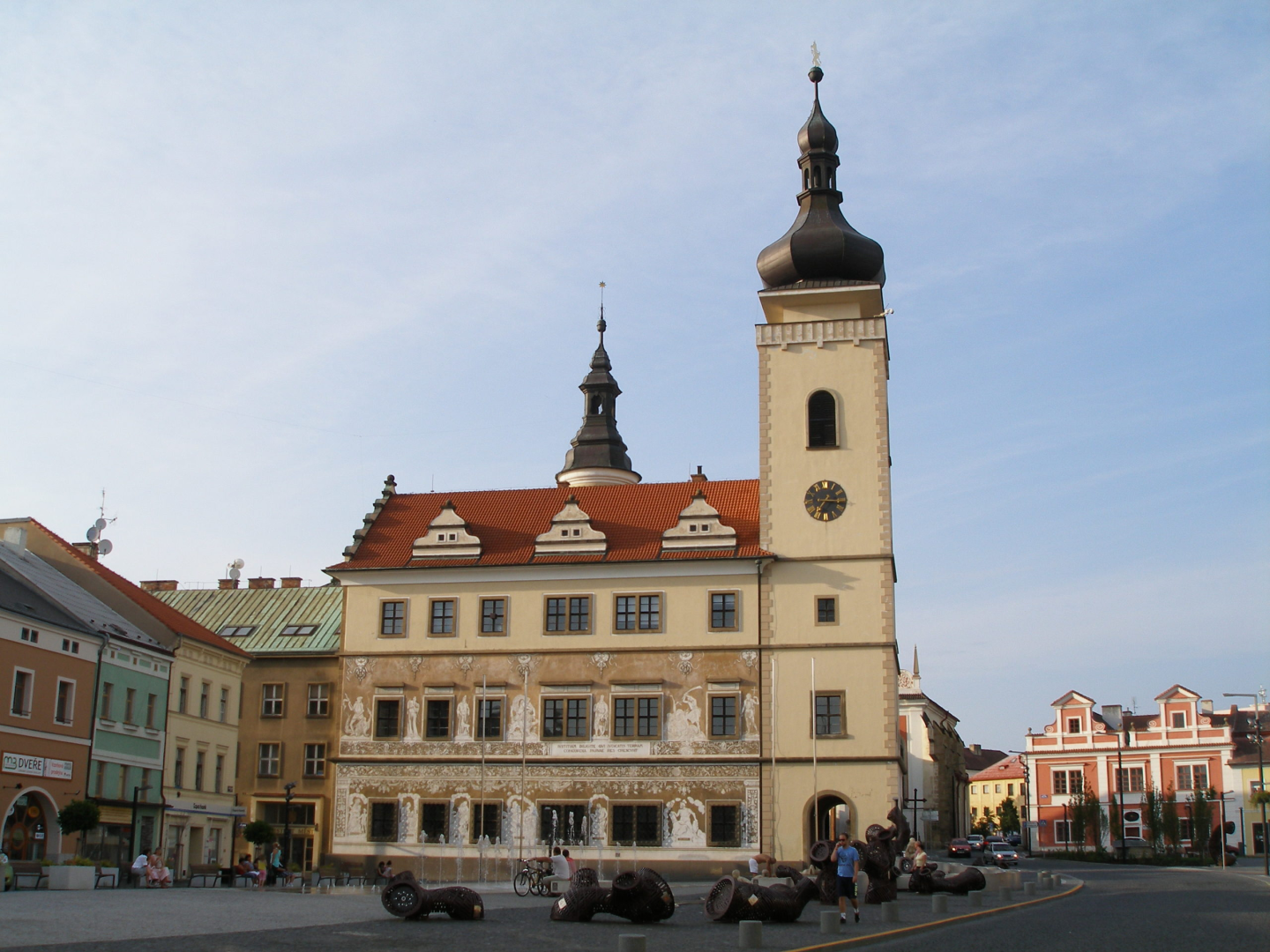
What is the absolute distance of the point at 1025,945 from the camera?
19.8m

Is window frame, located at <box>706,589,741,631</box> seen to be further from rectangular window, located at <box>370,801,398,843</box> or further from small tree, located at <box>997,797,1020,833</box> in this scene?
small tree, located at <box>997,797,1020,833</box>

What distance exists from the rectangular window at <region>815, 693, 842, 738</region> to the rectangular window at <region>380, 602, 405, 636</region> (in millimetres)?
15179

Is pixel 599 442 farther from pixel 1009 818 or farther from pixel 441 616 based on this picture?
pixel 1009 818

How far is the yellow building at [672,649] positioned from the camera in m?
45.6

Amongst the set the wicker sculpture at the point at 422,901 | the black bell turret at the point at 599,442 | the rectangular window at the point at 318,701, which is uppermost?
the black bell turret at the point at 599,442

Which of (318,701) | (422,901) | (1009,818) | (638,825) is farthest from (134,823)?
(1009,818)

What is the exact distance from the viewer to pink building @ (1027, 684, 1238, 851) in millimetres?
89812

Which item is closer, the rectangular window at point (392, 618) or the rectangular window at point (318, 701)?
the rectangular window at point (392, 618)

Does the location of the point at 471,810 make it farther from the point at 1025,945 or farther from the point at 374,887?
the point at 1025,945

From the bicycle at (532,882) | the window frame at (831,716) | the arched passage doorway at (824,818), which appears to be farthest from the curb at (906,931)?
the window frame at (831,716)

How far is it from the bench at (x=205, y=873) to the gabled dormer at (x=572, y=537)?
49.4 feet

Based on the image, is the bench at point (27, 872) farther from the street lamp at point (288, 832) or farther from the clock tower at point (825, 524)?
the clock tower at point (825, 524)

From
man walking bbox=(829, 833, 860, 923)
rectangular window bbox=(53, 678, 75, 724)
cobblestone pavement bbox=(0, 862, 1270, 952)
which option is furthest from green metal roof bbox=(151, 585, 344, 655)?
man walking bbox=(829, 833, 860, 923)

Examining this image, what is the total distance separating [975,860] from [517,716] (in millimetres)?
28283
